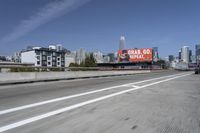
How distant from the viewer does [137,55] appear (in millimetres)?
104500

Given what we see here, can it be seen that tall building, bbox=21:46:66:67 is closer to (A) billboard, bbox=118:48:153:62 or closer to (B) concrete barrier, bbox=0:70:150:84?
(A) billboard, bbox=118:48:153:62

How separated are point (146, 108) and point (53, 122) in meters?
3.09

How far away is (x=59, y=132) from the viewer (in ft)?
15.9

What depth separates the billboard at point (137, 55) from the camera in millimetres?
102312

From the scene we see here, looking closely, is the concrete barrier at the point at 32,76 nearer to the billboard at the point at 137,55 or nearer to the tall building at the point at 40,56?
the billboard at the point at 137,55

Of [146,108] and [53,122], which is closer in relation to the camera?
[53,122]

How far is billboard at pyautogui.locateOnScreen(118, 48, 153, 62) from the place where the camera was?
336 feet

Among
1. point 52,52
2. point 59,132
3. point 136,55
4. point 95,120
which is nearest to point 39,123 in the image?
point 59,132

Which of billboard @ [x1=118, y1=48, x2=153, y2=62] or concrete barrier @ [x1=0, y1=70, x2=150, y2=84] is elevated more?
billboard @ [x1=118, y1=48, x2=153, y2=62]

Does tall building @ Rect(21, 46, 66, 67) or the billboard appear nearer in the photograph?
the billboard

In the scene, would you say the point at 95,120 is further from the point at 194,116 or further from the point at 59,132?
the point at 194,116

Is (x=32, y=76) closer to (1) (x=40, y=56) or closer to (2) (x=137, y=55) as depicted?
(2) (x=137, y=55)

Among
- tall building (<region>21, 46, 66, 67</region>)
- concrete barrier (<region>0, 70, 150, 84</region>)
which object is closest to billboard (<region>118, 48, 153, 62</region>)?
tall building (<region>21, 46, 66, 67</region>)

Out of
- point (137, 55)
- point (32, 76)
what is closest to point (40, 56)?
point (137, 55)
